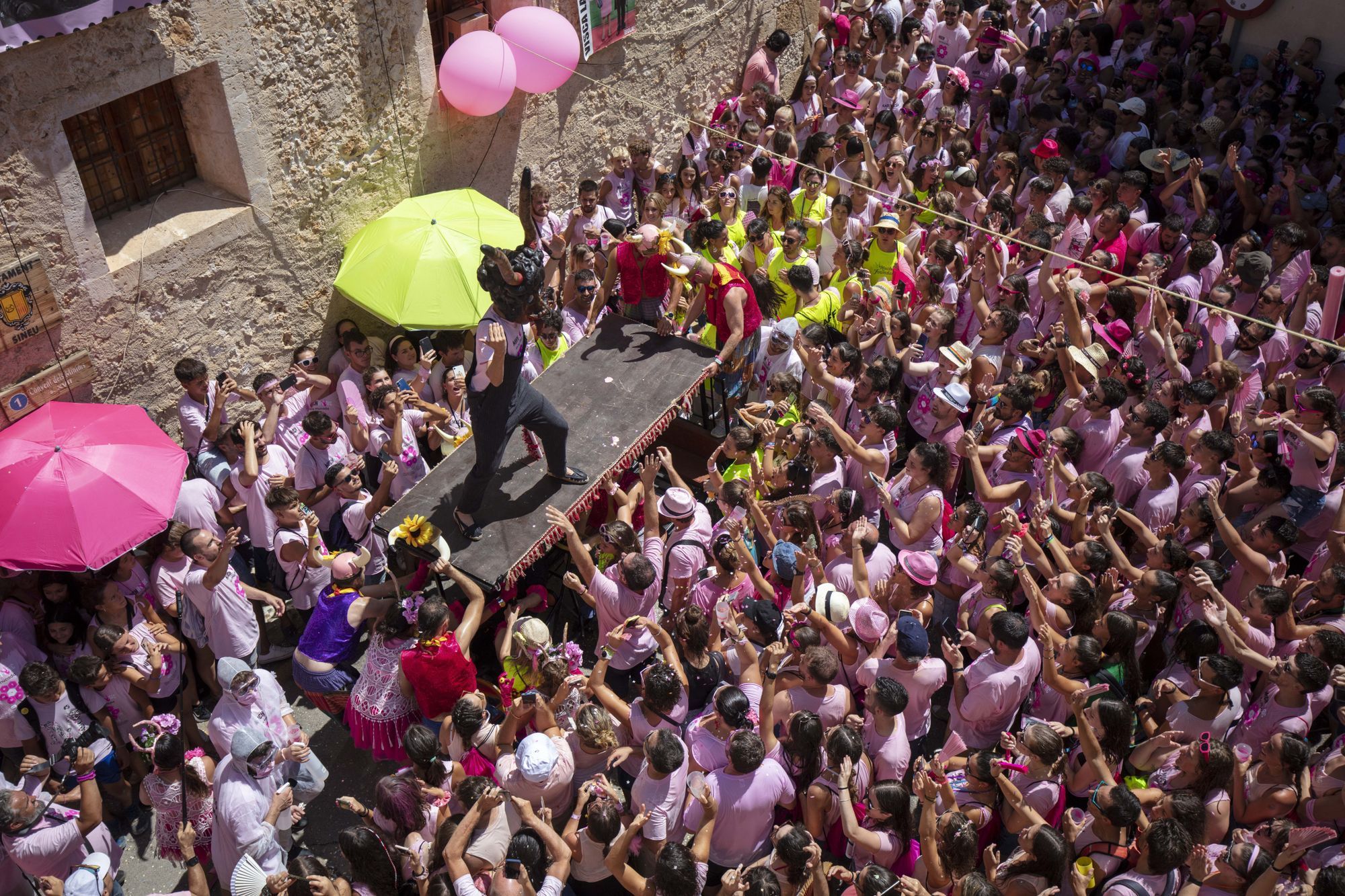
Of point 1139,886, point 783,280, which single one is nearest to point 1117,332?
point 783,280

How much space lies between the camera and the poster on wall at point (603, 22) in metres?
9.85

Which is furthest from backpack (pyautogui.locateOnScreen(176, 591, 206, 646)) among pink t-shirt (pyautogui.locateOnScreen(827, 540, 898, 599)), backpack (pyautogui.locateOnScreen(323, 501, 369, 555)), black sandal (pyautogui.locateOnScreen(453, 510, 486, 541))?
pink t-shirt (pyautogui.locateOnScreen(827, 540, 898, 599))

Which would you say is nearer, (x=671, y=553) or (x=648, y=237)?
(x=671, y=553)

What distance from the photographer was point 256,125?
7.64 metres

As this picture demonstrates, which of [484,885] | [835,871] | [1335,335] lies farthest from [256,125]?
[1335,335]

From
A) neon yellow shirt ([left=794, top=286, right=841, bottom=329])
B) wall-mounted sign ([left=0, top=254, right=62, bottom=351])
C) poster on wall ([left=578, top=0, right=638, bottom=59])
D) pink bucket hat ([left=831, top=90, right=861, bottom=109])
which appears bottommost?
neon yellow shirt ([left=794, top=286, right=841, bottom=329])

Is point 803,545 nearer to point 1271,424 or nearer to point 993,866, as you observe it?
point 993,866

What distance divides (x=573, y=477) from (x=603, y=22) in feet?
18.1

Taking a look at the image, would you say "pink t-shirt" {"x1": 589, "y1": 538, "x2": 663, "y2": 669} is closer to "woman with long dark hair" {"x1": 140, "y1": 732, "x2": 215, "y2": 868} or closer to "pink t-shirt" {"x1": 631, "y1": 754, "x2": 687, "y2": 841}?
"pink t-shirt" {"x1": 631, "y1": 754, "x2": 687, "y2": 841}

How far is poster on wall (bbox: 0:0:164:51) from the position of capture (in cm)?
601

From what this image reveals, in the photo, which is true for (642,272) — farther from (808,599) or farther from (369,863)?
(369,863)

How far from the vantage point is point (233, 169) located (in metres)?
7.70

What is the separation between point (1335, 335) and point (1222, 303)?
3.88 feet

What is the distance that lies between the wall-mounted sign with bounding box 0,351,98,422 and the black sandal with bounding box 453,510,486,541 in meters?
2.95
